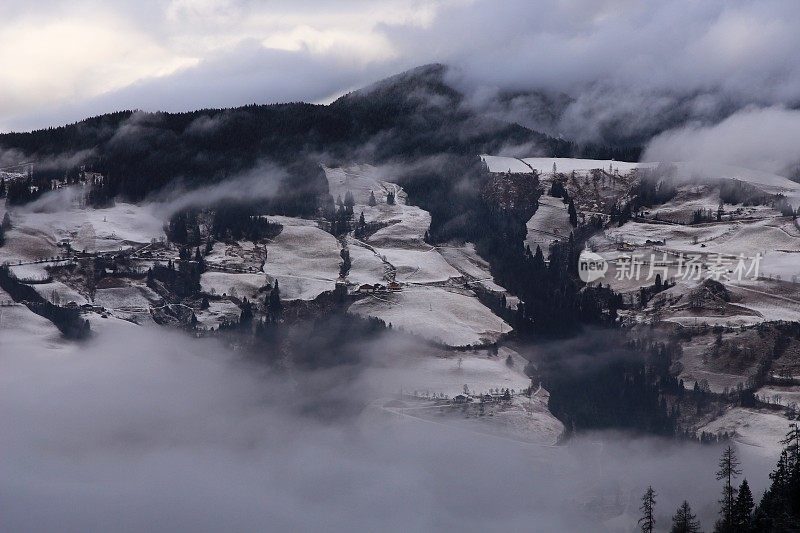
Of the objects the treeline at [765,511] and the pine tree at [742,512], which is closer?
the treeline at [765,511]

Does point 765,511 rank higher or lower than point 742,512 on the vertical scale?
lower

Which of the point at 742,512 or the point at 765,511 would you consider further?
the point at 765,511

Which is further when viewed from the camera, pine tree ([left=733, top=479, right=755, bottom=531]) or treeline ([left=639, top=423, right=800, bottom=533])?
pine tree ([left=733, top=479, right=755, bottom=531])

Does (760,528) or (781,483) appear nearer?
(760,528)

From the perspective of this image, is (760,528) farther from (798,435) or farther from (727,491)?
(798,435)

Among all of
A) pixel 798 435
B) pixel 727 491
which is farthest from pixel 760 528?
pixel 798 435

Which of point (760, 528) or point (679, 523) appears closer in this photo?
point (760, 528)

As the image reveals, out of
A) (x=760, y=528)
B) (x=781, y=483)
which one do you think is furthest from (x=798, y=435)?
(x=760, y=528)
